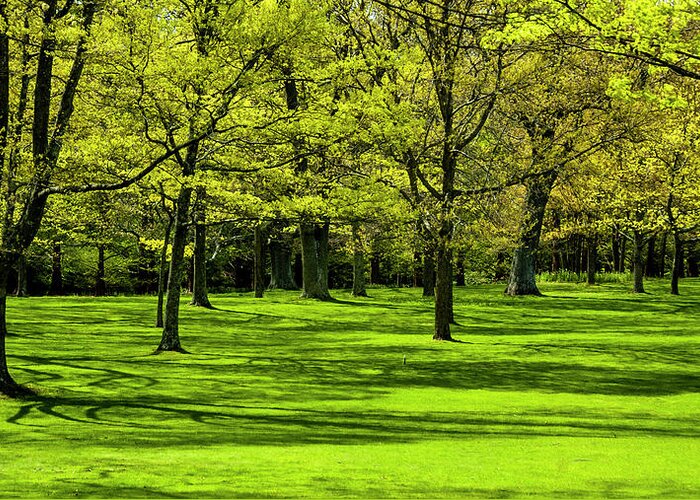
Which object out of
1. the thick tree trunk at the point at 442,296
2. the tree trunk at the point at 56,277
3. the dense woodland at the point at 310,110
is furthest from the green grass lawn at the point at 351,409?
the tree trunk at the point at 56,277

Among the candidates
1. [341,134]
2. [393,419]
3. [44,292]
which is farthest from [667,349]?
[44,292]

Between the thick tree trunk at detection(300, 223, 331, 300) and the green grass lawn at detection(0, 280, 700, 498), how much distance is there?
31.4 ft

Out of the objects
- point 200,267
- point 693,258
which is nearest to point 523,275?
point 200,267

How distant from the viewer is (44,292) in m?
63.0

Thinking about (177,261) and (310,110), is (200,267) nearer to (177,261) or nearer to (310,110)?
(177,261)

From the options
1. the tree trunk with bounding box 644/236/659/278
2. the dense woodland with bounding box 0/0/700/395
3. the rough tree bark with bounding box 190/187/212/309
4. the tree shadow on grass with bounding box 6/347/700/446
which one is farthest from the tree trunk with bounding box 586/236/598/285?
the tree shadow on grass with bounding box 6/347/700/446

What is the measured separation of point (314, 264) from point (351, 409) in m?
27.9

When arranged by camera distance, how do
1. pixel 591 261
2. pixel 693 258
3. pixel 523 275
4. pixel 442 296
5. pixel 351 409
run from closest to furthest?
pixel 351 409
pixel 442 296
pixel 523 275
pixel 591 261
pixel 693 258

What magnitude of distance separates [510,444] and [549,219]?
44027 millimetres

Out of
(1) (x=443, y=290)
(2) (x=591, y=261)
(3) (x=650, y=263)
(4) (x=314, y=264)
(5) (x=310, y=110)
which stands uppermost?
(5) (x=310, y=110)

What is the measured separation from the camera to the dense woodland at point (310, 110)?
15.3 meters

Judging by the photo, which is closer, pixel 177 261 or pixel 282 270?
pixel 177 261

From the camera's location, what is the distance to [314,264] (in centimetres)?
4319

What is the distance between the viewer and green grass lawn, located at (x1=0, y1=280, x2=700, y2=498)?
973cm
